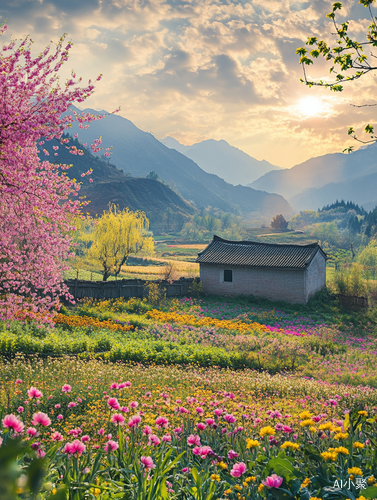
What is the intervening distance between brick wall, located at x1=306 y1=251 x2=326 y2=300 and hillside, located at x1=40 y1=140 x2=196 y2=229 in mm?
126819

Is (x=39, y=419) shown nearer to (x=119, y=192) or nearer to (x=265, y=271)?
(x=265, y=271)

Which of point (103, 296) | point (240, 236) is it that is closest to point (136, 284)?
point (103, 296)

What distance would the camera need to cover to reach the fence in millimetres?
23694

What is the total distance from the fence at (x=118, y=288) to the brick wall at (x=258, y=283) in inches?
90.2

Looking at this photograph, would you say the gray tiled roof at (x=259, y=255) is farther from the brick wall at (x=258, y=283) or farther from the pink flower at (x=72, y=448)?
the pink flower at (x=72, y=448)

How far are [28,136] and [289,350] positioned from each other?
1263cm

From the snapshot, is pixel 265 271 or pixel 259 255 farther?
pixel 259 255

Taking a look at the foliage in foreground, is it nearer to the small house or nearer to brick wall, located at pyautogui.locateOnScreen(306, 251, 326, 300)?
the small house

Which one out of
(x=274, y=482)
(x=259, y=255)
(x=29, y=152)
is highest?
(x=29, y=152)

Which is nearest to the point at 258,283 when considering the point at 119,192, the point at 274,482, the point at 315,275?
the point at 315,275

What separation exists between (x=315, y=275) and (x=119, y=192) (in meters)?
149

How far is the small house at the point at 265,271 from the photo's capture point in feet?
86.1

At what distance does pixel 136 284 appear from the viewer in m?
26.6

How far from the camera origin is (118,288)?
25.7m
